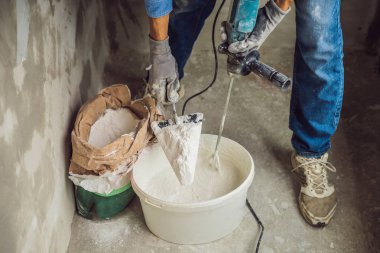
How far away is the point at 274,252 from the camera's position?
152cm

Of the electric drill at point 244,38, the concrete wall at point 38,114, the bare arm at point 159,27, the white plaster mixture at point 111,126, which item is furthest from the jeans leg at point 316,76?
the concrete wall at point 38,114

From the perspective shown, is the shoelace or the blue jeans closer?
the blue jeans

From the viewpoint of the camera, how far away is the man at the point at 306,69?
4.46 feet

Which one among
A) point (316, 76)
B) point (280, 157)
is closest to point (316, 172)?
point (280, 157)

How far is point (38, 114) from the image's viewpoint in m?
1.30

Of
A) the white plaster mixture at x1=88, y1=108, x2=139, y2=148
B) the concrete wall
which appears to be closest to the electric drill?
the white plaster mixture at x1=88, y1=108, x2=139, y2=148

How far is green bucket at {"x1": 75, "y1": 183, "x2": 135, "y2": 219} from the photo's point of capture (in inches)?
61.9

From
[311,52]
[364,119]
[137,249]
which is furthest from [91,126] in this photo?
[364,119]

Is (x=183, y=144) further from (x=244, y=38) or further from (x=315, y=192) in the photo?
(x=315, y=192)

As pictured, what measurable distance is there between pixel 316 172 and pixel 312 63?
425 millimetres

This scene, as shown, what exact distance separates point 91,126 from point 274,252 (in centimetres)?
72

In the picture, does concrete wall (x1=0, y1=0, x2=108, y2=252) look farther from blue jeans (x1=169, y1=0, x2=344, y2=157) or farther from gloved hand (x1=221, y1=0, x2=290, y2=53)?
gloved hand (x1=221, y1=0, x2=290, y2=53)

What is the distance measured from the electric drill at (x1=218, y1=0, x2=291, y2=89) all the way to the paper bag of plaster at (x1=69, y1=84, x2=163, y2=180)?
0.34m

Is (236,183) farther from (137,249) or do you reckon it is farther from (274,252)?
(137,249)
